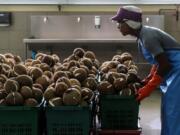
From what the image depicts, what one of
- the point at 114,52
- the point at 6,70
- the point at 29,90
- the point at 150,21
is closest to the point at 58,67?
the point at 6,70

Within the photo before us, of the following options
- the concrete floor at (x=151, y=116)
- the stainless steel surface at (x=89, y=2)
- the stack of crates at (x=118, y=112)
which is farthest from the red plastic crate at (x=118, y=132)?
the stainless steel surface at (x=89, y=2)

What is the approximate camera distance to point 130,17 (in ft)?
10.8

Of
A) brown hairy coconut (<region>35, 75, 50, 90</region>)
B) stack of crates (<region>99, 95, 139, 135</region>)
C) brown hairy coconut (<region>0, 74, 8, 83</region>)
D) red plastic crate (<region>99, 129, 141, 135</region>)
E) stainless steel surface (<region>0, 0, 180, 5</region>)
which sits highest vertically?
stainless steel surface (<region>0, 0, 180, 5</region>)

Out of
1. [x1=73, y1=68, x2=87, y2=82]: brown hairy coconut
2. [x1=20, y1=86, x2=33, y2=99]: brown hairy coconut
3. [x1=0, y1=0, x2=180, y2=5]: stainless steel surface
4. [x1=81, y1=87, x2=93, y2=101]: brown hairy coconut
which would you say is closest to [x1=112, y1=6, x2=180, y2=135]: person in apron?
[x1=73, y1=68, x2=87, y2=82]: brown hairy coconut

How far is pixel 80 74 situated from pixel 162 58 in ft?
2.15

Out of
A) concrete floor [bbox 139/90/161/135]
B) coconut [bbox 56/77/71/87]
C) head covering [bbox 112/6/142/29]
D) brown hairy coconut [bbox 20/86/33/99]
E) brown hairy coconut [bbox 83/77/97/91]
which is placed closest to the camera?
brown hairy coconut [bbox 20/86/33/99]

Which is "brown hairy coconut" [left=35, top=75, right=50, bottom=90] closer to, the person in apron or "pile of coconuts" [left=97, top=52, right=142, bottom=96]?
"pile of coconuts" [left=97, top=52, right=142, bottom=96]

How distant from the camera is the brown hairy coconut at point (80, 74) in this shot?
297cm

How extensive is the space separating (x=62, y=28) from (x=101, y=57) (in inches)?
32.9

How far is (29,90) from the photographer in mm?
2562

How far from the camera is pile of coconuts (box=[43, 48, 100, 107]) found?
98.3 inches

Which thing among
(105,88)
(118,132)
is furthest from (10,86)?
(118,132)

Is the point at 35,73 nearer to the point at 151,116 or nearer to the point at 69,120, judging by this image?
the point at 69,120

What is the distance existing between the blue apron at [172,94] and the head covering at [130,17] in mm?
174
